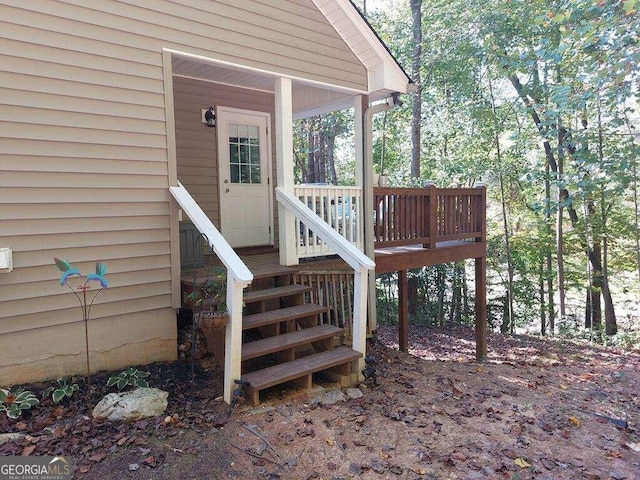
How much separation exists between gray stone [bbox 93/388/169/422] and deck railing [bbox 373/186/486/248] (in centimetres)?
322

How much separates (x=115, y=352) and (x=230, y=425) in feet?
4.71

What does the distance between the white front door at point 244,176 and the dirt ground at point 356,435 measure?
8.13 ft

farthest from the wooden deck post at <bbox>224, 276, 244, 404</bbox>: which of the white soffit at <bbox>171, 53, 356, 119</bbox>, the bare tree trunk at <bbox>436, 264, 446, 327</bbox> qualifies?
the bare tree trunk at <bbox>436, 264, 446, 327</bbox>

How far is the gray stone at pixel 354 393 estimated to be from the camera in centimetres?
358

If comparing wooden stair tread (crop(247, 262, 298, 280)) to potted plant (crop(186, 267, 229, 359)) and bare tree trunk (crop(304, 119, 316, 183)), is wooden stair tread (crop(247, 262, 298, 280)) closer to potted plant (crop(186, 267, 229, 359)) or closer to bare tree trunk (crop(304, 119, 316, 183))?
potted plant (crop(186, 267, 229, 359))

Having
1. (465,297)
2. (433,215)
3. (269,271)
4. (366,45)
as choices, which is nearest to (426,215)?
(433,215)

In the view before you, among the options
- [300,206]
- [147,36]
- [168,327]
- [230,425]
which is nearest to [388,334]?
[300,206]

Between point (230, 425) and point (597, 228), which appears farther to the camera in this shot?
point (597, 228)

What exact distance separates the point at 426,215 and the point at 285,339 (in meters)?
3.09

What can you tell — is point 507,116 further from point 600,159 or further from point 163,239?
point 163,239

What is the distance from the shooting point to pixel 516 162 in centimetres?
1228

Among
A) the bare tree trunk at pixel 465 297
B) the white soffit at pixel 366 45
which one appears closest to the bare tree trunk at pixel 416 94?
the bare tree trunk at pixel 465 297

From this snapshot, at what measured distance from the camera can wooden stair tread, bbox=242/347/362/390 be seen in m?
3.17

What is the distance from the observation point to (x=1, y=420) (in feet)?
9.04
